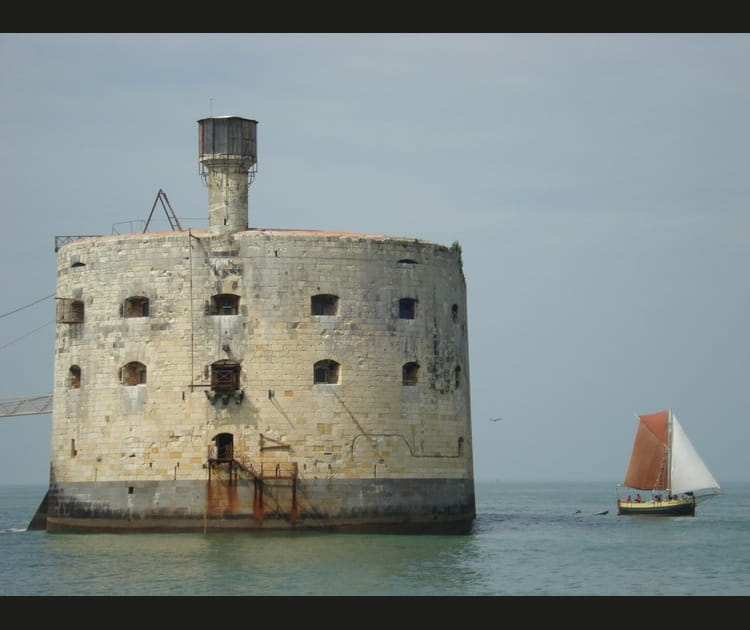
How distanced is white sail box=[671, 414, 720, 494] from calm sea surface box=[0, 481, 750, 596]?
50.6 feet

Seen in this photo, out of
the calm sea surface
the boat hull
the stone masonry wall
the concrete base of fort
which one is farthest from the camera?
the boat hull

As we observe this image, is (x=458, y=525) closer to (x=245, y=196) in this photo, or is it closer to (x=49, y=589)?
(x=245, y=196)

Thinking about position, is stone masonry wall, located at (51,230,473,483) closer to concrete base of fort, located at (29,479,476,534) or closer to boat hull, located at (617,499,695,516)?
concrete base of fort, located at (29,479,476,534)

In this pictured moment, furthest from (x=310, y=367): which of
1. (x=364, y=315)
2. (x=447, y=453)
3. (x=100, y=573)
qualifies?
(x=100, y=573)

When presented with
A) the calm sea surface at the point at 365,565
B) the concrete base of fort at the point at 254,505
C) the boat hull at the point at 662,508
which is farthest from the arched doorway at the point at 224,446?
the boat hull at the point at 662,508

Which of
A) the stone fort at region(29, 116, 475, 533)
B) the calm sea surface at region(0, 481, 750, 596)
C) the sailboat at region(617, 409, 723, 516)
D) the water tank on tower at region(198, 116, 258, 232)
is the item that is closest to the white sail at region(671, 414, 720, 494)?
the sailboat at region(617, 409, 723, 516)

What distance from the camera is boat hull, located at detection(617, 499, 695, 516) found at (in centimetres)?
6219

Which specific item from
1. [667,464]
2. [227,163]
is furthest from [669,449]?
[227,163]

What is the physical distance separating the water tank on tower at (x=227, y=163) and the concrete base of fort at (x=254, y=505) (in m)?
7.21

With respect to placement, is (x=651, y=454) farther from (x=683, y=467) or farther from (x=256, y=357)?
(x=256, y=357)

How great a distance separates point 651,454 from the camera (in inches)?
2537

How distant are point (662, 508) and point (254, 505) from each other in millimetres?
24240

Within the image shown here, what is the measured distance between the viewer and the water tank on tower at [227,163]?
4481cm

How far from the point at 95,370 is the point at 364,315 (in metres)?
7.20
